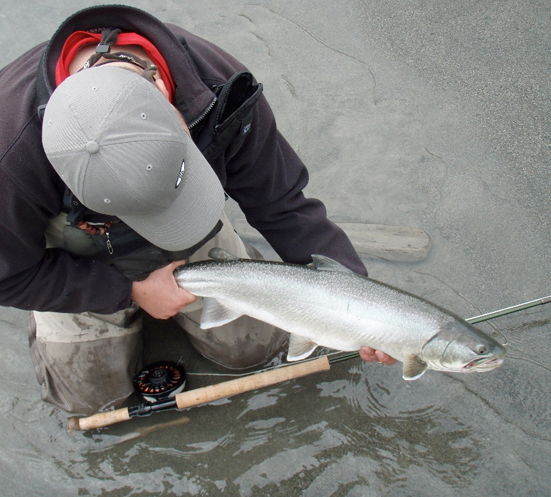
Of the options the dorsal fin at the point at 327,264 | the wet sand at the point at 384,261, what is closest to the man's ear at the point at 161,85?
the dorsal fin at the point at 327,264

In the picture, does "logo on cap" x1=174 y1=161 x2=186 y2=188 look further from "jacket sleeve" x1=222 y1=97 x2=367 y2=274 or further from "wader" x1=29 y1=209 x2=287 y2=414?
"wader" x1=29 y1=209 x2=287 y2=414

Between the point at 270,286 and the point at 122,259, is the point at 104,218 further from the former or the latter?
the point at 270,286

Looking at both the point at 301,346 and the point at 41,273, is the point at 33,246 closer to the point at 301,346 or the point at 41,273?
the point at 41,273

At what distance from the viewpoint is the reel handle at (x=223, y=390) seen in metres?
2.83

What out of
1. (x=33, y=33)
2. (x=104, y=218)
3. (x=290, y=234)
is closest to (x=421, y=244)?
(x=290, y=234)

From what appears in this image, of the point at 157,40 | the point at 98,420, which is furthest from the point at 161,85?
the point at 98,420

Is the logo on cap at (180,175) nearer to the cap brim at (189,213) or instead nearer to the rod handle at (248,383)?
the cap brim at (189,213)

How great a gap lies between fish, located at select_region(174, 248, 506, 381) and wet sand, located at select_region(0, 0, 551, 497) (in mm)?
496

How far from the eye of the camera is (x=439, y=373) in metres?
2.99

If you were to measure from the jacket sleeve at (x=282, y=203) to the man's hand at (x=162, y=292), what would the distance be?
0.53 metres

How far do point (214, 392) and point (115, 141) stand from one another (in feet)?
5.35

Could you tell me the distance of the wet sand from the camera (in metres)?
2.75

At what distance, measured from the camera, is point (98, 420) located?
2.81 metres

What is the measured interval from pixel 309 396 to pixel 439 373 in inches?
29.7
